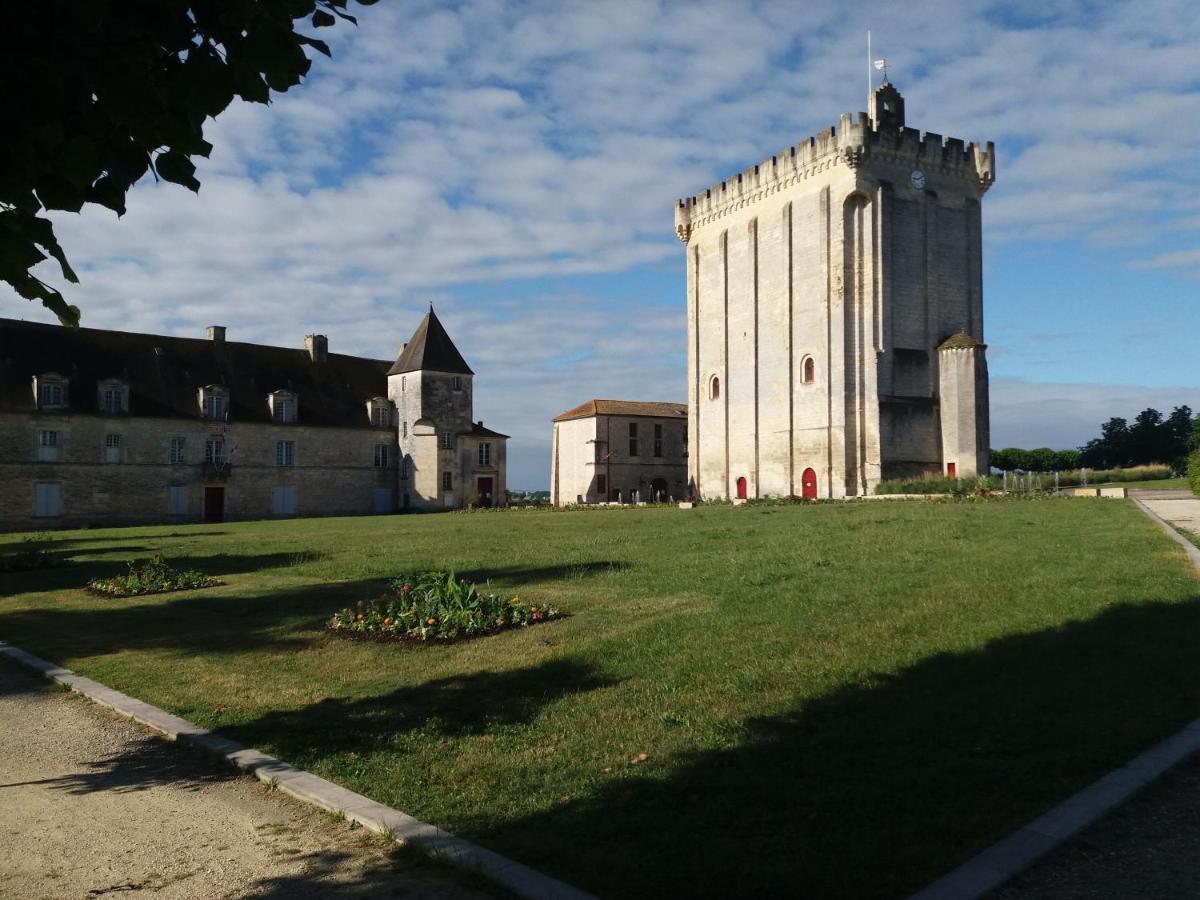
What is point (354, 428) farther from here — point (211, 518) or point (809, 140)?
point (809, 140)

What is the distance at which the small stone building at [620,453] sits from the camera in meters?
53.5

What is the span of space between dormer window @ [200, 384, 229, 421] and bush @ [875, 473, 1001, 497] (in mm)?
29687

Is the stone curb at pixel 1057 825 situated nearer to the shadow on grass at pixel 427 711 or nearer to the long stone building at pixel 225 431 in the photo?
the shadow on grass at pixel 427 711

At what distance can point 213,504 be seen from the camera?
144ft

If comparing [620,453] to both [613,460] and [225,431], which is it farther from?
[225,431]

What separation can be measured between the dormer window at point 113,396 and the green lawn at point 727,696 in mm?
31170

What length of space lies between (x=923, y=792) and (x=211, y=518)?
43.9 m

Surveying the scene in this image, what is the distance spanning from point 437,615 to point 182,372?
131 ft

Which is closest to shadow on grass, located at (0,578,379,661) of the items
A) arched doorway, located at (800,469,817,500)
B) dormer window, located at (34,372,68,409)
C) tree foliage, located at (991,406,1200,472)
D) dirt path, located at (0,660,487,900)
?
dirt path, located at (0,660,487,900)

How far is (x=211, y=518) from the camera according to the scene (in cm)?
4394

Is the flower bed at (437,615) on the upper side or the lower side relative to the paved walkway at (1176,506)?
lower

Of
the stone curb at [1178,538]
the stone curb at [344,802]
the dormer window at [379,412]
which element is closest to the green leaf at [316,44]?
the stone curb at [344,802]

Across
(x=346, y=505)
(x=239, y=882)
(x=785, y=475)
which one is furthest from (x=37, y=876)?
(x=346, y=505)

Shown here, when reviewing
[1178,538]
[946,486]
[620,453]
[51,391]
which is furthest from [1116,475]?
[51,391]
